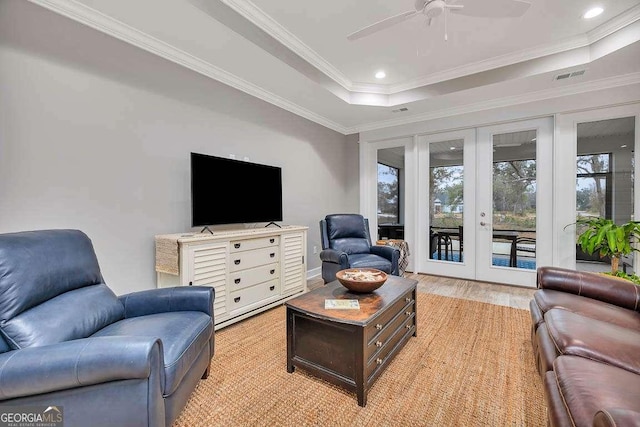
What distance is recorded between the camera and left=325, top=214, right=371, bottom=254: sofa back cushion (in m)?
3.81

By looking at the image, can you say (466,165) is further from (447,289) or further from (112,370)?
(112,370)

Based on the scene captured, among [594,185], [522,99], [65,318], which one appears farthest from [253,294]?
[594,185]

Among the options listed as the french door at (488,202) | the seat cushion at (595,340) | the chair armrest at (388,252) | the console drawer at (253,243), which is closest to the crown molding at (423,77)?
the french door at (488,202)

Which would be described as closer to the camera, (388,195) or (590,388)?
(590,388)

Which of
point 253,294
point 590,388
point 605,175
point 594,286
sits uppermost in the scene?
point 605,175

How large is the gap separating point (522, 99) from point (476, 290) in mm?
2610

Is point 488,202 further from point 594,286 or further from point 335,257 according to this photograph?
point 335,257

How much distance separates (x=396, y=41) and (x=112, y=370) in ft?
10.8

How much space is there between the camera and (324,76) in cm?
334

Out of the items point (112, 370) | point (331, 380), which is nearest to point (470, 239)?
point (331, 380)

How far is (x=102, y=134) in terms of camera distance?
2.22 m

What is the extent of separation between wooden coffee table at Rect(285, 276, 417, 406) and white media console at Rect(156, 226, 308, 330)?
38.5 inches

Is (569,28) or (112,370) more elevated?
(569,28)

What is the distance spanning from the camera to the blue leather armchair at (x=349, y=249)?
3.30 meters
